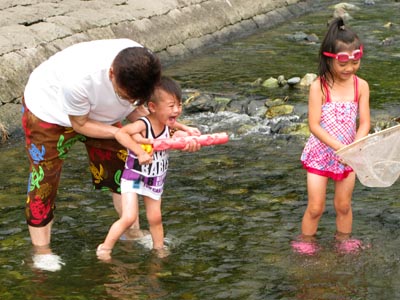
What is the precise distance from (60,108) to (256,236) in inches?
65.5

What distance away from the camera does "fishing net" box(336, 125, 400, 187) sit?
524 centimetres

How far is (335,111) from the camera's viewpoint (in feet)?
18.2

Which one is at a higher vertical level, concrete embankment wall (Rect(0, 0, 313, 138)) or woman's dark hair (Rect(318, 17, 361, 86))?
woman's dark hair (Rect(318, 17, 361, 86))

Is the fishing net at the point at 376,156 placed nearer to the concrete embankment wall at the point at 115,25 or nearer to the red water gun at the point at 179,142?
the red water gun at the point at 179,142

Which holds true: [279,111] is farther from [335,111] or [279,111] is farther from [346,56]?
[346,56]

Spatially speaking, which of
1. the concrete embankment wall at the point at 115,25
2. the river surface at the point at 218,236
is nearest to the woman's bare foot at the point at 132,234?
the river surface at the point at 218,236

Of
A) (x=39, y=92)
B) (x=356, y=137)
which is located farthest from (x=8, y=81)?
(x=356, y=137)

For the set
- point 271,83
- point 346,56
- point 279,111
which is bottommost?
point 279,111

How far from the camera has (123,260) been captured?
226 inches

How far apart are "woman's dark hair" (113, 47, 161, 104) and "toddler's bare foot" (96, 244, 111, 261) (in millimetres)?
1145

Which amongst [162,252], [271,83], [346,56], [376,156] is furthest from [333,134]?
[271,83]

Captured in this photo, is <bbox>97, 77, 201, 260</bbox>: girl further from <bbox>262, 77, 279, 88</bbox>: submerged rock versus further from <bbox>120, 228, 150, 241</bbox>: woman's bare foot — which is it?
<bbox>262, 77, 279, 88</bbox>: submerged rock

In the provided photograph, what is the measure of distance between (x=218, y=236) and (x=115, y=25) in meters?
6.61

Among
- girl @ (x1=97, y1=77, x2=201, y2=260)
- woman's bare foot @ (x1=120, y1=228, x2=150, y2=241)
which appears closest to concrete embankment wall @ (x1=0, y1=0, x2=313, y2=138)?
woman's bare foot @ (x1=120, y1=228, x2=150, y2=241)
